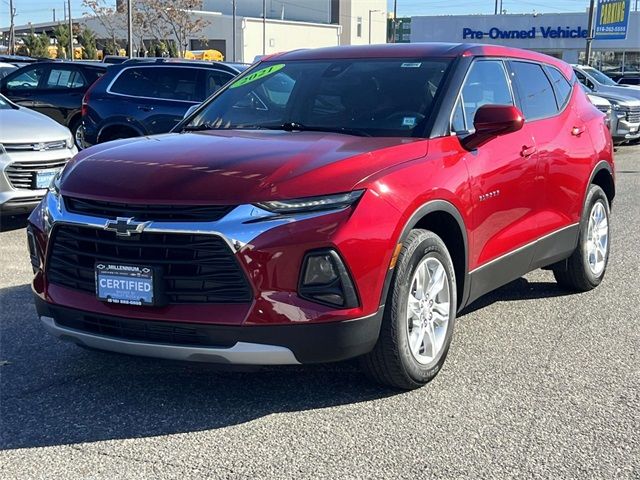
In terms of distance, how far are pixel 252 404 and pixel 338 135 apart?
1.55 m

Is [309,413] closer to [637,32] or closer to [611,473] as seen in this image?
[611,473]

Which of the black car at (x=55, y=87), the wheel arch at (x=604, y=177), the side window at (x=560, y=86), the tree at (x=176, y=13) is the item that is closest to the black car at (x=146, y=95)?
the black car at (x=55, y=87)

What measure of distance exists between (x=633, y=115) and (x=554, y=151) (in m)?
13.8

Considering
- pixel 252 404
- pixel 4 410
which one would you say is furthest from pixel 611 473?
pixel 4 410

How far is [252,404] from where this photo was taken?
4.02 m

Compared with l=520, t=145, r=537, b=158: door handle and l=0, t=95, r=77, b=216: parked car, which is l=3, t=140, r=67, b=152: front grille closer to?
l=0, t=95, r=77, b=216: parked car

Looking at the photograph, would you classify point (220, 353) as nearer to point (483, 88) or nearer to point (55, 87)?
point (483, 88)

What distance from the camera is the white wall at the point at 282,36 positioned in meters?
67.9

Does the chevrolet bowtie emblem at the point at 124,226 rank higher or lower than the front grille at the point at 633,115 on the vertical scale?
higher

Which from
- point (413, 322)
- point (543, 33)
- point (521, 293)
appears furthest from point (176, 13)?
point (413, 322)

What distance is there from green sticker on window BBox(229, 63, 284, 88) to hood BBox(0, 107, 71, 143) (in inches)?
154

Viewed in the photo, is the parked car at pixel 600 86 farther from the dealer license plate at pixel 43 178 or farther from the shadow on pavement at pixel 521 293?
the dealer license plate at pixel 43 178

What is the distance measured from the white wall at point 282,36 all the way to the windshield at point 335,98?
60.1 metres

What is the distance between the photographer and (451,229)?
4.47 metres
